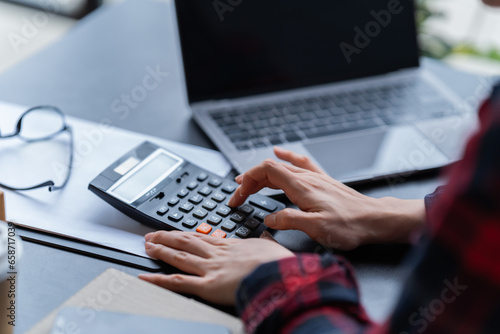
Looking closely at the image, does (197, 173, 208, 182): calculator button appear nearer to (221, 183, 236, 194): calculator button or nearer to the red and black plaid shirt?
(221, 183, 236, 194): calculator button

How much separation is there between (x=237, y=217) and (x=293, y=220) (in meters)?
0.08

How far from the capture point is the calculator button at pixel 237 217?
29.0 inches

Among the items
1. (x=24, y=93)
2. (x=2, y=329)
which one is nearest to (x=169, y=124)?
(x=24, y=93)

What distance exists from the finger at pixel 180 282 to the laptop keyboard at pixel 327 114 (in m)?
0.30

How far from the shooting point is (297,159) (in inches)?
33.2

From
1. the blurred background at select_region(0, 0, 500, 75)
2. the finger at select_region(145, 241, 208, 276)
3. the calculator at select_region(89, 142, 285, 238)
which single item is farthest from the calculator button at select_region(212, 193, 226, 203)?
the blurred background at select_region(0, 0, 500, 75)

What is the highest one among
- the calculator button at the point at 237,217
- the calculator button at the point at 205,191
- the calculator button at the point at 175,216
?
the calculator button at the point at 175,216

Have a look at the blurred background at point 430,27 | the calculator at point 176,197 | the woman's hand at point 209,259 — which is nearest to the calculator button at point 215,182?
the calculator at point 176,197

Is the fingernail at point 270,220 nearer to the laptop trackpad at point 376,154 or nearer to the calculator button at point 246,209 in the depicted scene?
the calculator button at point 246,209

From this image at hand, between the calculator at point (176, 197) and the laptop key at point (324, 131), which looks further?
the laptop key at point (324, 131)

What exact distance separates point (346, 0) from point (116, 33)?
506mm

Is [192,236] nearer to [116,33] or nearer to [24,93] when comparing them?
[24,93]

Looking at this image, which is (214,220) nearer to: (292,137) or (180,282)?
(180,282)

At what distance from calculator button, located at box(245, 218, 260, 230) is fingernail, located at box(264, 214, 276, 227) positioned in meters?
0.01
